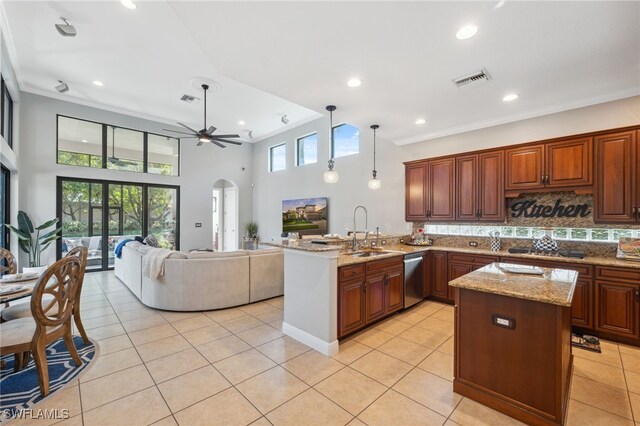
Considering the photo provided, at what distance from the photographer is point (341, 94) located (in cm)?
349

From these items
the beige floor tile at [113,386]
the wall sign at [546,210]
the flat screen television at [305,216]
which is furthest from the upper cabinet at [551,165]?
the beige floor tile at [113,386]

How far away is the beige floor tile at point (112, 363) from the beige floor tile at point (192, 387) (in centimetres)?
59

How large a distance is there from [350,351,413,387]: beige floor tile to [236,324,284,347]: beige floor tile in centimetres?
104

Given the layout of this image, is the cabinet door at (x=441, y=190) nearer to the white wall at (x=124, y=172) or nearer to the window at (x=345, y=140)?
the window at (x=345, y=140)

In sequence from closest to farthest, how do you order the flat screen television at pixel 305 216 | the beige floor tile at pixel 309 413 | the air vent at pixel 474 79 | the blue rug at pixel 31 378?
the beige floor tile at pixel 309 413 < the blue rug at pixel 31 378 < the air vent at pixel 474 79 < the flat screen television at pixel 305 216

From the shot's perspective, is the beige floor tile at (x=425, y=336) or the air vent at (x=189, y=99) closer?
the beige floor tile at (x=425, y=336)

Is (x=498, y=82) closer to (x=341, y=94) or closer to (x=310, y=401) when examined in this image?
(x=341, y=94)

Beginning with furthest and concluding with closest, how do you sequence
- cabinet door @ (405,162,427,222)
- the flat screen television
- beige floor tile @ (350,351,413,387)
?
the flat screen television, cabinet door @ (405,162,427,222), beige floor tile @ (350,351,413,387)

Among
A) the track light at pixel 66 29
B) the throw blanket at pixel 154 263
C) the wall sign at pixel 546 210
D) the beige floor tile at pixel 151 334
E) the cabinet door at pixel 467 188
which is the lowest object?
the beige floor tile at pixel 151 334

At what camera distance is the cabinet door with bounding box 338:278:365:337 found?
296 cm

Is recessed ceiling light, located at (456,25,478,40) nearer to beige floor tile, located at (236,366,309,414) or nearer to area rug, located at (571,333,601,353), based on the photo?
beige floor tile, located at (236,366,309,414)

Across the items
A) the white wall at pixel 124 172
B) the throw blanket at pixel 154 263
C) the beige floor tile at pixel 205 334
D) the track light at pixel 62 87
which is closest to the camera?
the beige floor tile at pixel 205 334

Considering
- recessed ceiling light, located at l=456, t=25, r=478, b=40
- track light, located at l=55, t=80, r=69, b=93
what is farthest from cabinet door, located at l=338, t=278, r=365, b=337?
track light, located at l=55, t=80, r=69, b=93

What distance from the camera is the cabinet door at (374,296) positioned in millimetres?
3305
